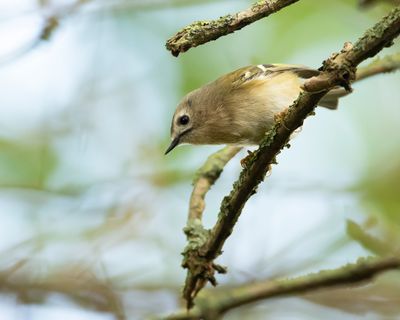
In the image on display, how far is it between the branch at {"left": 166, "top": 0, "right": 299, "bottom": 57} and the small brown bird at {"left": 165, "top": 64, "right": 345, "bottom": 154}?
6.14 feet

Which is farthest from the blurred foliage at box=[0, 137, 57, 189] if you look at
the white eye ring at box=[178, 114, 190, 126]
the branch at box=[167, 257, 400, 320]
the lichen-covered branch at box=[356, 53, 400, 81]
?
the branch at box=[167, 257, 400, 320]

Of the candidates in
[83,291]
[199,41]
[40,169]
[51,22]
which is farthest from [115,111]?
[199,41]

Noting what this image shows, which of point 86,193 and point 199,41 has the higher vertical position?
point 86,193

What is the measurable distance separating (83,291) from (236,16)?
254 centimetres

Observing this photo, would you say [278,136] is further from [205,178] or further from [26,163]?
[26,163]

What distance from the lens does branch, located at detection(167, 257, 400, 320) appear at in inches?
68.2

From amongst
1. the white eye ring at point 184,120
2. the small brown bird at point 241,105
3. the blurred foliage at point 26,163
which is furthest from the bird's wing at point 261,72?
the blurred foliage at point 26,163

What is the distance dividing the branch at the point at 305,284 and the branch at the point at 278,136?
0.63m

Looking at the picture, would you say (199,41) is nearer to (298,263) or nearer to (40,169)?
(298,263)

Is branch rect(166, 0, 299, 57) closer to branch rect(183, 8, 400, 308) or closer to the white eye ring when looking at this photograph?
branch rect(183, 8, 400, 308)

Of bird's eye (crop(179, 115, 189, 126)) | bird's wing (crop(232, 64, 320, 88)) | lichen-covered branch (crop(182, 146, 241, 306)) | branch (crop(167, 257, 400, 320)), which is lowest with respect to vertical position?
branch (crop(167, 257, 400, 320))

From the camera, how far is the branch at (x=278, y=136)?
6.68ft

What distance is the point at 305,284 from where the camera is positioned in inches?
73.9

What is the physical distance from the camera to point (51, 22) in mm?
4336
